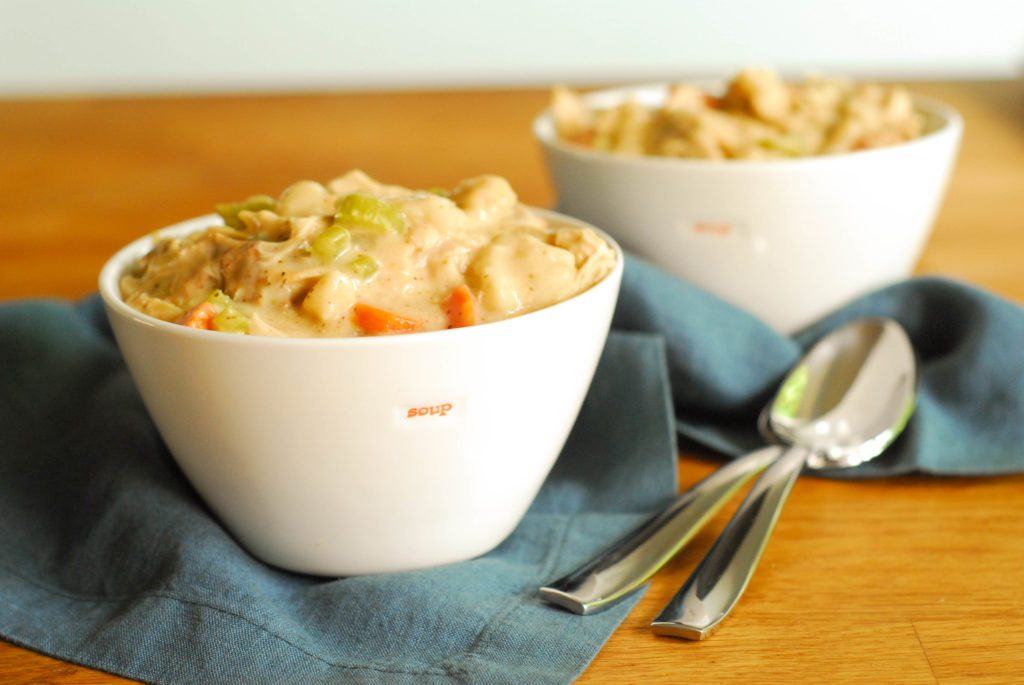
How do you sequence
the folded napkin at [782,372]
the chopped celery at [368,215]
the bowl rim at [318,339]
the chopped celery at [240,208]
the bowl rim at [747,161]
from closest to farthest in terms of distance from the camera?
the bowl rim at [318,339] → the chopped celery at [368,215] → the chopped celery at [240,208] → the folded napkin at [782,372] → the bowl rim at [747,161]

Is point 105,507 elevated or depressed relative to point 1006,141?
elevated

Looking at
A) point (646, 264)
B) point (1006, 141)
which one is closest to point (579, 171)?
point (646, 264)

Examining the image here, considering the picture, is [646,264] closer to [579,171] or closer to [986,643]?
[579,171]

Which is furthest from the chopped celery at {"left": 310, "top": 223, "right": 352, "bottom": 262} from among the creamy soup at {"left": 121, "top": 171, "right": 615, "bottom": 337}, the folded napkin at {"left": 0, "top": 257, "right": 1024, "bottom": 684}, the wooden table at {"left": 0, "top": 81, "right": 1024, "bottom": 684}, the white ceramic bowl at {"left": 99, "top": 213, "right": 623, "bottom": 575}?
the wooden table at {"left": 0, "top": 81, "right": 1024, "bottom": 684}

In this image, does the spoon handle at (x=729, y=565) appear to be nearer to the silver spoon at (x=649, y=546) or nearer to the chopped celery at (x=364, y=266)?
the silver spoon at (x=649, y=546)

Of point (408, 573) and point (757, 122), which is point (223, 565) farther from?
A: point (757, 122)

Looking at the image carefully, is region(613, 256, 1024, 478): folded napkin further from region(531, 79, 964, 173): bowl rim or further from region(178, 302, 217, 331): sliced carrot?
region(178, 302, 217, 331): sliced carrot

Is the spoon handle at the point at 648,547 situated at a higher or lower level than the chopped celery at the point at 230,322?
lower

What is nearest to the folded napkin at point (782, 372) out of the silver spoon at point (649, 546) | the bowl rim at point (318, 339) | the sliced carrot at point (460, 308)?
the silver spoon at point (649, 546)
